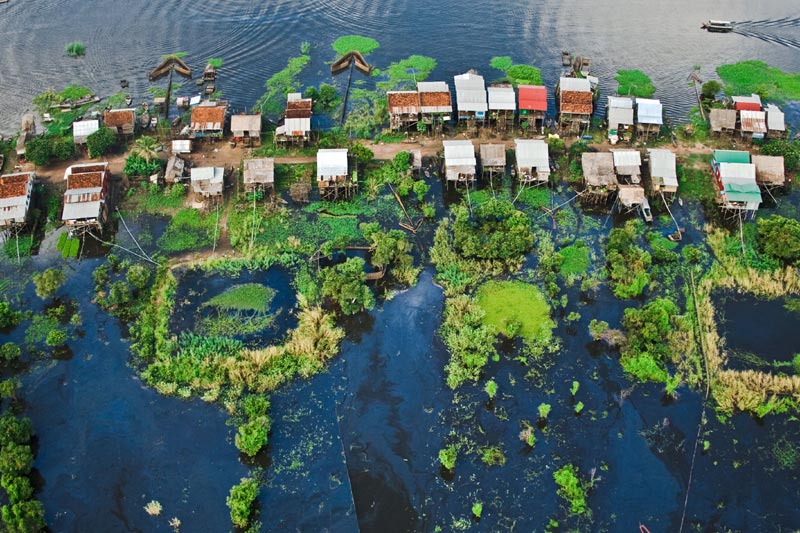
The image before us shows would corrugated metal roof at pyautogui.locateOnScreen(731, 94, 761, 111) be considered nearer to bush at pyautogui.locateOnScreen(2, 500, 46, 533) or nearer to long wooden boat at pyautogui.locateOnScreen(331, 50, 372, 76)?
long wooden boat at pyautogui.locateOnScreen(331, 50, 372, 76)

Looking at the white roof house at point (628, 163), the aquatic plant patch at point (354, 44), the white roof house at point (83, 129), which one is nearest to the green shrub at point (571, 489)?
the white roof house at point (628, 163)

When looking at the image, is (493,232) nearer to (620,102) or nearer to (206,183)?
(620,102)

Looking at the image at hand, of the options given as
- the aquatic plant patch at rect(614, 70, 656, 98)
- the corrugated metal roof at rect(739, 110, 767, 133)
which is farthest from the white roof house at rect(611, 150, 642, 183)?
the aquatic plant patch at rect(614, 70, 656, 98)

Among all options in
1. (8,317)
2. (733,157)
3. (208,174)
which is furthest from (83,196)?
(733,157)

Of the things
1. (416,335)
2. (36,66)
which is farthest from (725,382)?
(36,66)

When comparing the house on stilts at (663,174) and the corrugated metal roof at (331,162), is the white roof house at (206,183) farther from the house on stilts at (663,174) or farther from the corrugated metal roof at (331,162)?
the house on stilts at (663,174)

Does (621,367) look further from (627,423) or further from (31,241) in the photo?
(31,241)
